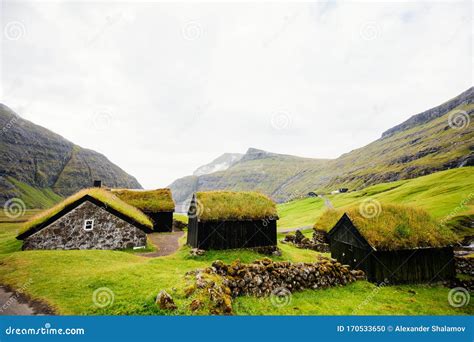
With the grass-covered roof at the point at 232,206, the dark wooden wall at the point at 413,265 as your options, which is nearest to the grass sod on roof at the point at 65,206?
the grass-covered roof at the point at 232,206

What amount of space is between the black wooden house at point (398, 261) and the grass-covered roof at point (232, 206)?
7645mm

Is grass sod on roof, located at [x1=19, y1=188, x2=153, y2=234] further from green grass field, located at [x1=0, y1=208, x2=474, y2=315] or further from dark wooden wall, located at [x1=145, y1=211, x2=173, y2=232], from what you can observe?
dark wooden wall, located at [x1=145, y1=211, x2=173, y2=232]

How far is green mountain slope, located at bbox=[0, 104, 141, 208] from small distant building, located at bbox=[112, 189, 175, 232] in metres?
120

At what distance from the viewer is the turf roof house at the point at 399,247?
20281 mm

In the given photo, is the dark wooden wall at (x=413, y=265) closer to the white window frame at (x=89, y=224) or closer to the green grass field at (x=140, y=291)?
the green grass field at (x=140, y=291)

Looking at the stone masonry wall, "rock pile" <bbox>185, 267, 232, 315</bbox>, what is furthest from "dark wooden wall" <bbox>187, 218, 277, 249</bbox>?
"rock pile" <bbox>185, 267, 232, 315</bbox>

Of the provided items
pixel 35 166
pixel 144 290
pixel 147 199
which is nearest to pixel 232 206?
pixel 144 290

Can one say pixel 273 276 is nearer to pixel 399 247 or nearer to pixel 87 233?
pixel 399 247

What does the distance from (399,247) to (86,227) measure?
1012 inches

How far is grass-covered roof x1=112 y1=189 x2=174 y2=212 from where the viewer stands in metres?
38.2

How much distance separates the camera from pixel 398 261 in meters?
20.5

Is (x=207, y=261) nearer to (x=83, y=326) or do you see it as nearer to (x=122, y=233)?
(x=122, y=233)

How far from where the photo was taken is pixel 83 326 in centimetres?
1050

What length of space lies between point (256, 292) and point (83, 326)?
8.12 meters
